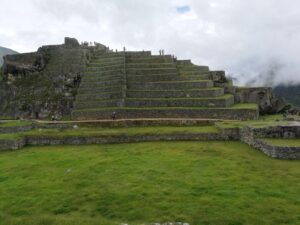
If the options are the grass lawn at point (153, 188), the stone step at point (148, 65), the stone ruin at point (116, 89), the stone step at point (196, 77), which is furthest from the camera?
the stone step at point (148, 65)

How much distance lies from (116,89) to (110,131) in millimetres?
10318

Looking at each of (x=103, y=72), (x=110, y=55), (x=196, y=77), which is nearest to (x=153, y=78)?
(x=196, y=77)

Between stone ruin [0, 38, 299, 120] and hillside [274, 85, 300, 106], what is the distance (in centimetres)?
5739

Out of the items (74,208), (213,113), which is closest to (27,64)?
(213,113)

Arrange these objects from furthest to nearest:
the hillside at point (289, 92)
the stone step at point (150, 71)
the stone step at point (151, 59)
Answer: the hillside at point (289, 92), the stone step at point (151, 59), the stone step at point (150, 71)

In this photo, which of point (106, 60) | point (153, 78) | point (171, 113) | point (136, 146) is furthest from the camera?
point (106, 60)

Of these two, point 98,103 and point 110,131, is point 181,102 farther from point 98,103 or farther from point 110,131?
point 110,131

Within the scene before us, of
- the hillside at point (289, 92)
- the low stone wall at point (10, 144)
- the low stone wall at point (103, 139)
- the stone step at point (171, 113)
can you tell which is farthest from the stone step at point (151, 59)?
the hillside at point (289, 92)

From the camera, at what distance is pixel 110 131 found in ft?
83.9

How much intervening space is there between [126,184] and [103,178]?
1452 millimetres

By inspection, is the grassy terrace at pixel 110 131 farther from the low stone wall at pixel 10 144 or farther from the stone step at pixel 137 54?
the stone step at pixel 137 54

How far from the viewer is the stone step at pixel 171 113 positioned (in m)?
29.3

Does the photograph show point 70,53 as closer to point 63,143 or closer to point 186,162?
point 63,143

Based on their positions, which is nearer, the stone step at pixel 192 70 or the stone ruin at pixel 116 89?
the stone ruin at pixel 116 89
